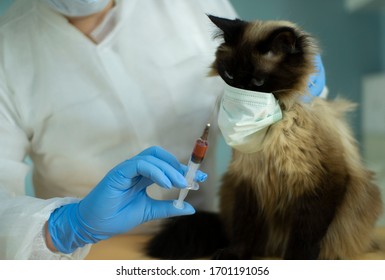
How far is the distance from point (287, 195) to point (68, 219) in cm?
57

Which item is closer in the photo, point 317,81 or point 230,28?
point 230,28

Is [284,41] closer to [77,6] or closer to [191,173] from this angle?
[191,173]

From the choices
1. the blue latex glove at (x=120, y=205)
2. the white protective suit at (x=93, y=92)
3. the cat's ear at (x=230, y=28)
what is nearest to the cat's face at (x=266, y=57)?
the cat's ear at (x=230, y=28)

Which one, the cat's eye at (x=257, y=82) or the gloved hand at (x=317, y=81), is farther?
the gloved hand at (x=317, y=81)

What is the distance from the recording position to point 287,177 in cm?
105

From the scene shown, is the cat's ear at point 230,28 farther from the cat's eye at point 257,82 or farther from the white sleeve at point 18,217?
the white sleeve at point 18,217

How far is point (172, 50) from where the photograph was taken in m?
1.37

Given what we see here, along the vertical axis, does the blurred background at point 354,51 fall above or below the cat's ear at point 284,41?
below

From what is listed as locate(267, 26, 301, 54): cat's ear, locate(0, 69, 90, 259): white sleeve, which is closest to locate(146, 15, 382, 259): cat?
locate(267, 26, 301, 54): cat's ear

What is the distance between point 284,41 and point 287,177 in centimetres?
34

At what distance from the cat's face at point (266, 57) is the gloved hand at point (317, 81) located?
64 mm

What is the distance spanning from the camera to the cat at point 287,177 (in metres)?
0.97

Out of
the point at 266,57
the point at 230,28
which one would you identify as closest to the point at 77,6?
the point at 230,28
